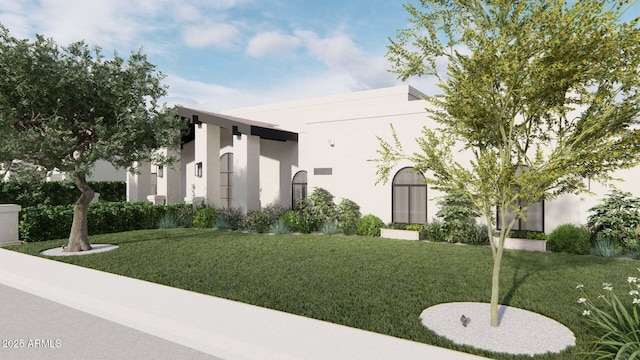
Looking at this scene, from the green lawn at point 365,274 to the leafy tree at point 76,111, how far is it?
2926mm

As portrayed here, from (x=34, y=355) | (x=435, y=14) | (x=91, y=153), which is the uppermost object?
(x=435, y=14)

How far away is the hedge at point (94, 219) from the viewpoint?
1347 cm

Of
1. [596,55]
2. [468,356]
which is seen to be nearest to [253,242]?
[468,356]

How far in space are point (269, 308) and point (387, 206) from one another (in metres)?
10.3

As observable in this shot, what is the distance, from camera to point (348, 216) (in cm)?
1589

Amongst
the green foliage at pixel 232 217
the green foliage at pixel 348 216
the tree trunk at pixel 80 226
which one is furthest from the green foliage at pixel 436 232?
the tree trunk at pixel 80 226

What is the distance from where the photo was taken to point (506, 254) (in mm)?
10883

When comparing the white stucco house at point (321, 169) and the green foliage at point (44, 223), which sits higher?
the white stucco house at point (321, 169)

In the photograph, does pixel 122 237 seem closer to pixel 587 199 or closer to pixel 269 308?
pixel 269 308

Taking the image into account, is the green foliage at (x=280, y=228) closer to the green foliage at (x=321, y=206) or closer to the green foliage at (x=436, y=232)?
the green foliage at (x=321, y=206)

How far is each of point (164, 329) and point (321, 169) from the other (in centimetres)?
1252

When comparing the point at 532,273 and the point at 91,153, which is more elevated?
the point at 91,153

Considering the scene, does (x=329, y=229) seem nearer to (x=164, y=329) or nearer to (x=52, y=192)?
(x=164, y=329)

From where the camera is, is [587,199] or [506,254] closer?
[506,254]
